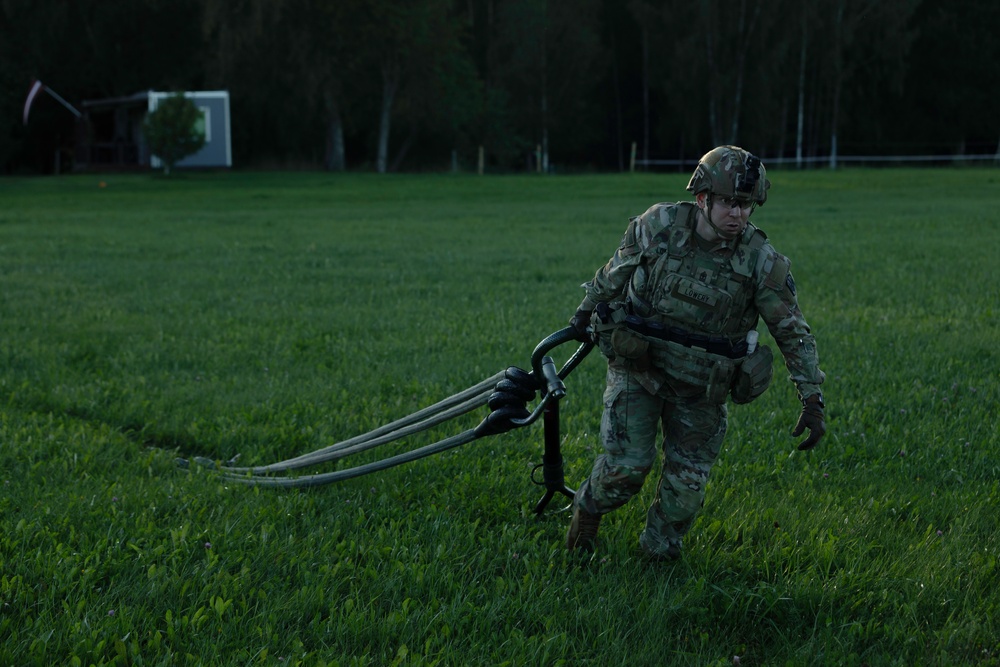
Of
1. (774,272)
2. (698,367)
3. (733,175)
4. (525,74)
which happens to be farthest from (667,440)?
(525,74)

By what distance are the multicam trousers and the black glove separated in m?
0.16

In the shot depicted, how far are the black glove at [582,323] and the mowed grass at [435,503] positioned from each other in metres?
0.87

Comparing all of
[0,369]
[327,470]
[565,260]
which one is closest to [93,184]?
[565,260]

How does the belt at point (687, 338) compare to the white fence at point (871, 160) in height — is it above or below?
below

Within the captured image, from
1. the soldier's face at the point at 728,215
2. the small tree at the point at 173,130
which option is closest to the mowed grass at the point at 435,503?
the soldier's face at the point at 728,215

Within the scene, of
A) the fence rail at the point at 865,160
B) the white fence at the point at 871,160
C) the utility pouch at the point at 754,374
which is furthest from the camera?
the white fence at the point at 871,160

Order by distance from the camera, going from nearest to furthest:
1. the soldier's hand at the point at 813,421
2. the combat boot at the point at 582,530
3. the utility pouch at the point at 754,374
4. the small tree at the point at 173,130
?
the soldier's hand at the point at 813,421 → the utility pouch at the point at 754,374 → the combat boot at the point at 582,530 → the small tree at the point at 173,130

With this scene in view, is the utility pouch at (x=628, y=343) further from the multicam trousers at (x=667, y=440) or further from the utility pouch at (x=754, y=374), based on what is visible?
the utility pouch at (x=754, y=374)

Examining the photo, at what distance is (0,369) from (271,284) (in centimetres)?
477

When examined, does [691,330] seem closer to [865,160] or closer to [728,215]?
[728,215]

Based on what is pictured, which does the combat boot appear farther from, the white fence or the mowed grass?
the white fence

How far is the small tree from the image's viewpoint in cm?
4134

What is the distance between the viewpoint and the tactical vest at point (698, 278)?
3588 mm

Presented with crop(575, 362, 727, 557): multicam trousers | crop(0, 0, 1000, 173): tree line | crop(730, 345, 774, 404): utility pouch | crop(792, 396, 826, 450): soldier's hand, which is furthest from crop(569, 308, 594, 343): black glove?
crop(0, 0, 1000, 173): tree line
